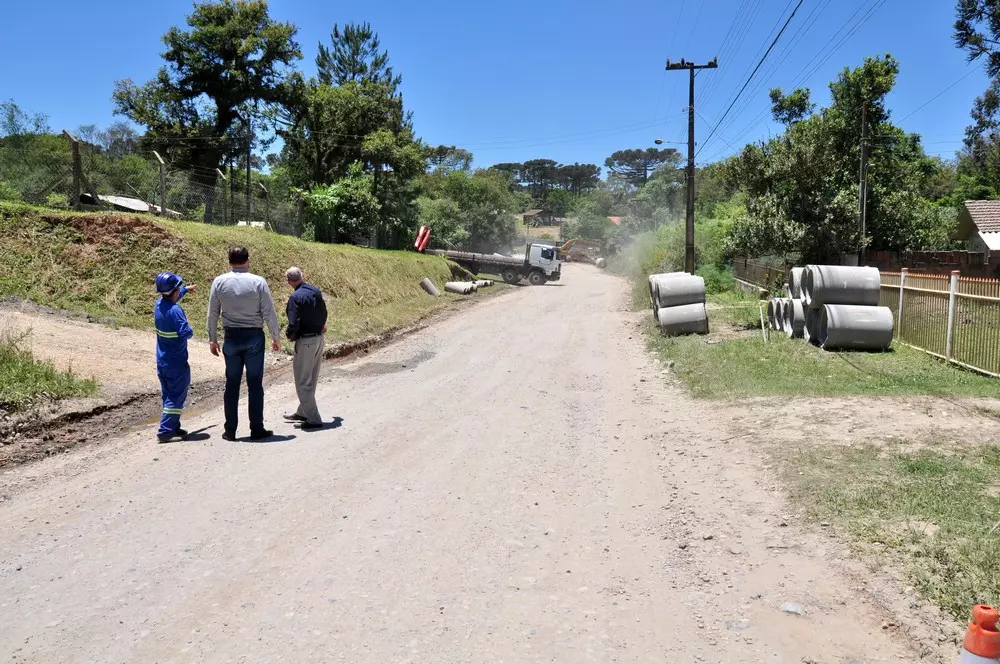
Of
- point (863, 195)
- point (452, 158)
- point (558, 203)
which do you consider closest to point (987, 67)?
point (863, 195)

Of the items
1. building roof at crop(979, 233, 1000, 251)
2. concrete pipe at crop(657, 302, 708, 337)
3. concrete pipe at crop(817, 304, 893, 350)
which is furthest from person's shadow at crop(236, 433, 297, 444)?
building roof at crop(979, 233, 1000, 251)

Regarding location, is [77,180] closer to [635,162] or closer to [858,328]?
[858,328]

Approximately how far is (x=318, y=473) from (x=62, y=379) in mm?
4344

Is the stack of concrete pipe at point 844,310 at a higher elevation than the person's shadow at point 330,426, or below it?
higher

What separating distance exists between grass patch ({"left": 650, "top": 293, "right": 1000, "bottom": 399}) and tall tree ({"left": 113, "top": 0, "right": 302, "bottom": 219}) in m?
31.0

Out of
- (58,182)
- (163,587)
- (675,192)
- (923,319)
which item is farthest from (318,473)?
(675,192)

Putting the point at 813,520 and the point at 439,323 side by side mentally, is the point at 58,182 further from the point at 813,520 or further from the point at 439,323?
the point at 813,520

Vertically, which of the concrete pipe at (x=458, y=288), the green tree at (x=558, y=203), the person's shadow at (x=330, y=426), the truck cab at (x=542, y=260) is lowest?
the person's shadow at (x=330, y=426)

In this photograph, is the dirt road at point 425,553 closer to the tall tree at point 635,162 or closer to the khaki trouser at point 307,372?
the khaki trouser at point 307,372

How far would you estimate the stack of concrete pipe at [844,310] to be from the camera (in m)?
13.0

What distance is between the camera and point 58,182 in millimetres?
16812

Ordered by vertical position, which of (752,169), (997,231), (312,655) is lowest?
(312,655)

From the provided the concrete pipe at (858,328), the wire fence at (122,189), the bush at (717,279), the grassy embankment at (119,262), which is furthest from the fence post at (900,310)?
the bush at (717,279)

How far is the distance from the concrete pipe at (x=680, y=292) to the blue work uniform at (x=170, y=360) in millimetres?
12198
